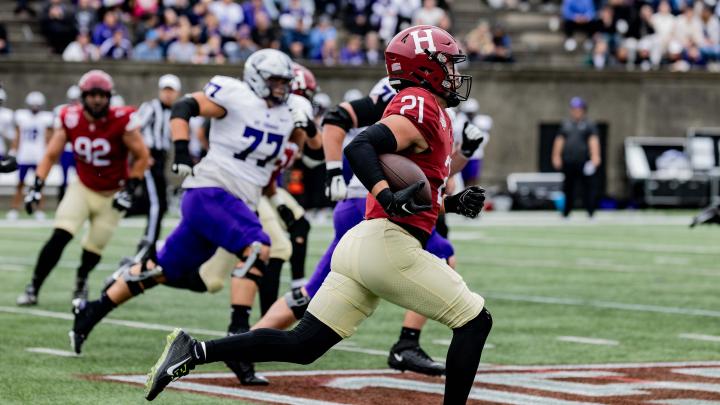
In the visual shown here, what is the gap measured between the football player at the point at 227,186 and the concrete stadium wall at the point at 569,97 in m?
17.5

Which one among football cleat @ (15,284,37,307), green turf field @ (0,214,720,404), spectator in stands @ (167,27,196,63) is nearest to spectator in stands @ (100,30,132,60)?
spectator in stands @ (167,27,196,63)

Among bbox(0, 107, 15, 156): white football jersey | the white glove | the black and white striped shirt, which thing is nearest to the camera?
the black and white striped shirt

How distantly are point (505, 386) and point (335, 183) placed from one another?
4.26ft

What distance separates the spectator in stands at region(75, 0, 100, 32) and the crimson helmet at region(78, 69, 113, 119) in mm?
14436

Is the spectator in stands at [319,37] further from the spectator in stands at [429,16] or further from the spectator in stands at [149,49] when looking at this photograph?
the spectator in stands at [149,49]

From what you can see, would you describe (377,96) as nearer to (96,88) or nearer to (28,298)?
(96,88)

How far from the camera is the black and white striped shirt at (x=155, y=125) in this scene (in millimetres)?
15906

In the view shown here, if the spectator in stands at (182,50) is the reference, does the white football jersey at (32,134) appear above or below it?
below

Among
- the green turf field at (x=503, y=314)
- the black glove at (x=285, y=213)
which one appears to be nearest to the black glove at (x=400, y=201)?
the green turf field at (x=503, y=314)

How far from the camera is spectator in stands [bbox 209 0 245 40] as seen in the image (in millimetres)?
25188

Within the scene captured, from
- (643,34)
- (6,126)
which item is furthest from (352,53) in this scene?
(6,126)

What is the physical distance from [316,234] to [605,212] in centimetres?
844

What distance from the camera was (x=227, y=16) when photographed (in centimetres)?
2522

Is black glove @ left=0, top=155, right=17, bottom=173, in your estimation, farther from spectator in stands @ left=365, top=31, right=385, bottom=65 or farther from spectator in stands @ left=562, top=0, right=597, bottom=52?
spectator in stands @ left=562, top=0, right=597, bottom=52
